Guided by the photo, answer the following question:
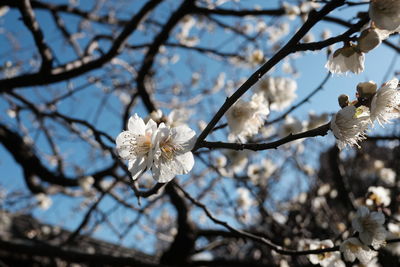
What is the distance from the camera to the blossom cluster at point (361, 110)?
958 mm

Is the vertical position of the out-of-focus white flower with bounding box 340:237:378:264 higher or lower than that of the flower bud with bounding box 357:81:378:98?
lower

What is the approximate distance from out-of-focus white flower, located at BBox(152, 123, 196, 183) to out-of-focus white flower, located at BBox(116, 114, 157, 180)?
3 centimetres

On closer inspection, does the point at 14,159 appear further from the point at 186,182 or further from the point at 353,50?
the point at 353,50

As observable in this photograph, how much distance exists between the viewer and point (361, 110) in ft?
3.34

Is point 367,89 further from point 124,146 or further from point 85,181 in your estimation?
point 85,181

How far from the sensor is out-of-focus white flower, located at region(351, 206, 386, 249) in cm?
132

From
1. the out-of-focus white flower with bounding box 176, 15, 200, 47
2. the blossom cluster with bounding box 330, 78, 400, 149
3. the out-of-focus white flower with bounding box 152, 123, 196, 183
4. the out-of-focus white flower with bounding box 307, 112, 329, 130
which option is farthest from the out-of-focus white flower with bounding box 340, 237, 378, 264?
the out-of-focus white flower with bounding box 176, 15, 200, 47

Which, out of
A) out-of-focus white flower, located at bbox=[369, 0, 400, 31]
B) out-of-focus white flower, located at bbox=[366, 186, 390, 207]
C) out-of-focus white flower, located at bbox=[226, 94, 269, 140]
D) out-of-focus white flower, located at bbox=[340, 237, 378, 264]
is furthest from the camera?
out-of-focus white flower, located at bbox=[366, 186, 390, 207]

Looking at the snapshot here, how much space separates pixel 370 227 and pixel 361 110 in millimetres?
651

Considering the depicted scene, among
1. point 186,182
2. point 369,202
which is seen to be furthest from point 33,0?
point 369,202

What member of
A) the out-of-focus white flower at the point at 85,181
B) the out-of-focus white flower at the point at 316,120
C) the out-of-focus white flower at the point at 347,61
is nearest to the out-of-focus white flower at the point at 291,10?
the out-of-focus white flower at the point at 316,120

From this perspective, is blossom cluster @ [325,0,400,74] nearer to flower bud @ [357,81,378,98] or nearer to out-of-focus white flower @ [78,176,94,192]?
flower bud @ [357,81,378,98]

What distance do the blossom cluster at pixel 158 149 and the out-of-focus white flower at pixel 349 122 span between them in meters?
0.44

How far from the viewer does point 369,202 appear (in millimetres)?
1858
